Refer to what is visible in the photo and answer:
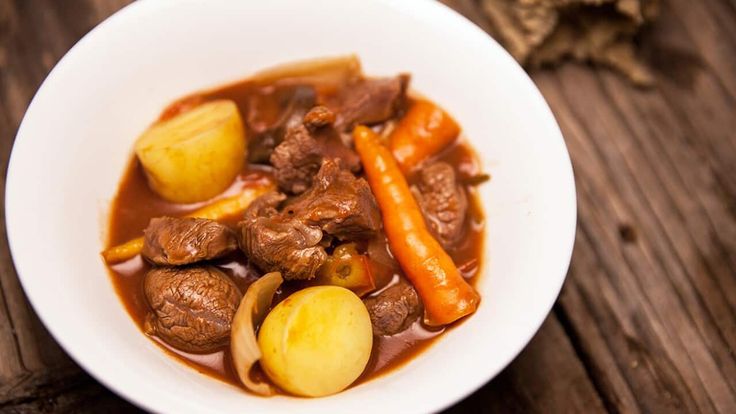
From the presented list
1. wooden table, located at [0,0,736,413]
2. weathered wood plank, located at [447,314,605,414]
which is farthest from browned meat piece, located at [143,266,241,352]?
weathered wood plank, located at [447,314,605,414]

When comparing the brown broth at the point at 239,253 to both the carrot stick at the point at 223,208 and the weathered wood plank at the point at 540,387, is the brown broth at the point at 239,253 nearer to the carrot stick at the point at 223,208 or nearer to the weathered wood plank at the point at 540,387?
the carrot stick at the point at 223,208

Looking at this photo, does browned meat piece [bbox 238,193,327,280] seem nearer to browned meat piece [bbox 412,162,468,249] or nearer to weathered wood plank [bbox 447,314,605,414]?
browned meat piece [bbox 412,162,468,249]

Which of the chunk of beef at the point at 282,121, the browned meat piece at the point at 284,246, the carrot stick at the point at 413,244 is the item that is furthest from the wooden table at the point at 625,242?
the chunk of beef at the point at 282,121

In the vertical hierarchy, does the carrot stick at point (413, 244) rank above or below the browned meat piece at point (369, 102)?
below

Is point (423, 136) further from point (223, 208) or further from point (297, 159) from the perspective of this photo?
point (223, 208)

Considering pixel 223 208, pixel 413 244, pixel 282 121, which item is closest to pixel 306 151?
pixel 282 121

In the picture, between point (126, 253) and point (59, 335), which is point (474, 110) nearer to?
point (126, 253)
